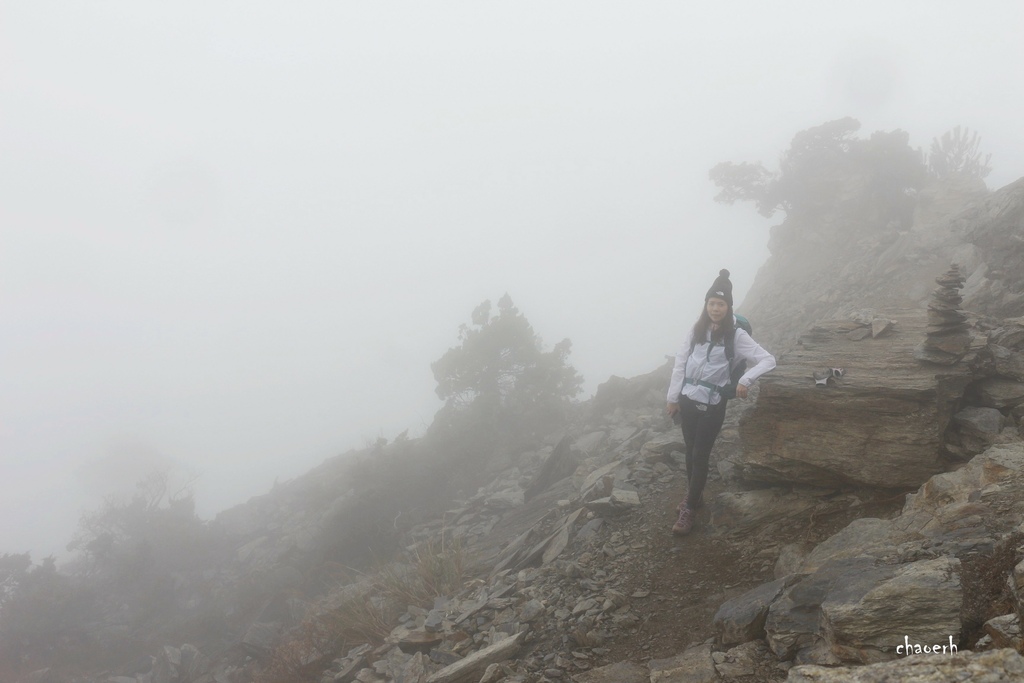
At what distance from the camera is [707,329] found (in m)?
5.18

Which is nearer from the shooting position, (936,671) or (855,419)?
(936,671)

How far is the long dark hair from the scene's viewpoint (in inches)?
197

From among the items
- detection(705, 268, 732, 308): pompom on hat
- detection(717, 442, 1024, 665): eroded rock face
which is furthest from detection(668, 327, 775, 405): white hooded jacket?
detection(717, 442, 1024, 665): eroded rock face

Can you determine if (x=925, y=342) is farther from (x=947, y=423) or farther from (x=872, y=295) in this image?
(x=872, y=295)

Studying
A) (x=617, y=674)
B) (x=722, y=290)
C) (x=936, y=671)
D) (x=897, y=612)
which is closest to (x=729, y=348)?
(x=722, y=290)

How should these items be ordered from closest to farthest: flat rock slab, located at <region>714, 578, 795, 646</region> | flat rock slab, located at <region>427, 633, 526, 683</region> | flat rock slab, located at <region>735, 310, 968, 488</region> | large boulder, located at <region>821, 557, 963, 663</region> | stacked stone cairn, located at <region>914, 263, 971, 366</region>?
1. large boulder, located at <region>821, 557, 963, 663</region>
2. flat rock slab, located at <region>714, 578, 795, 646</region>
3. flat rock slab, located at <region>427, 633, 526, 683</region>
4. flat rock slab, located at <region>735, 310, 968, 488</region>
5. stacked stone cairn, located at <region>914, 263, 971, 366</region>

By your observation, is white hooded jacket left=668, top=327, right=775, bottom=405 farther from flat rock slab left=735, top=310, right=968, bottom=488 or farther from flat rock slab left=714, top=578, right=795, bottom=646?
flat rock slab left=714, top=578, right=795, bottom=646

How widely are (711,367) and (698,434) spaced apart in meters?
0.71

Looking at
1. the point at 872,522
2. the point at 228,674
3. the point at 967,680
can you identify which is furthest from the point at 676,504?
the point at 228,674

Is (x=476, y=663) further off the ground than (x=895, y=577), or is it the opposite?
(x=895, y=577)

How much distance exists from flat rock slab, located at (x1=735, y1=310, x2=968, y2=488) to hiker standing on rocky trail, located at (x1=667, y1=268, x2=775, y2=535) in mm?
910

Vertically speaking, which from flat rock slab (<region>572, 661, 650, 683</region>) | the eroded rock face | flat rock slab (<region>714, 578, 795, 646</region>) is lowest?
flat rock slab (<region>572, 661, 650, 683</region>)

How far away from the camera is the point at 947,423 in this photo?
5.01 meters

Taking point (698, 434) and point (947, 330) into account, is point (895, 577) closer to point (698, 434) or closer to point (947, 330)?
point (698, 434)
